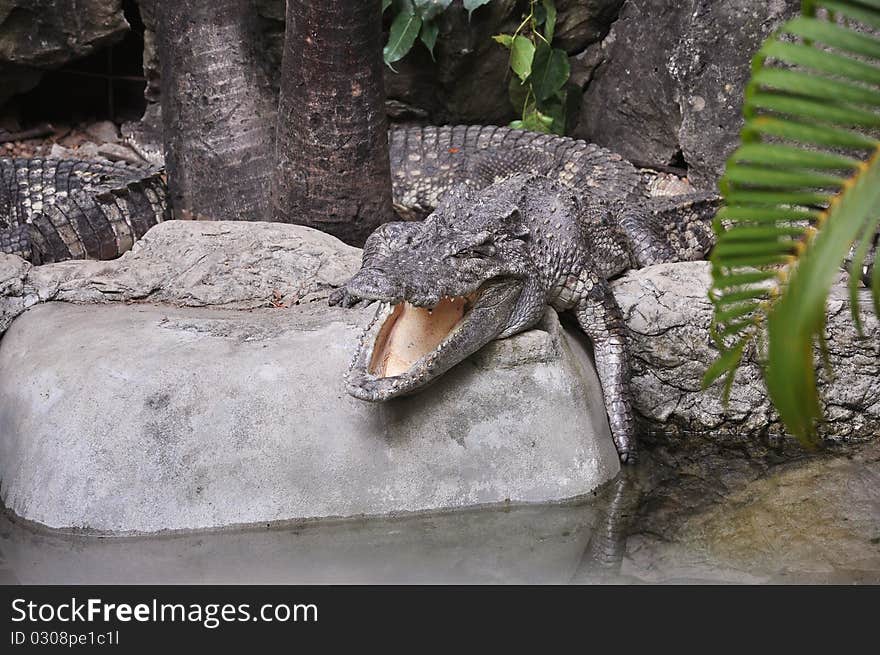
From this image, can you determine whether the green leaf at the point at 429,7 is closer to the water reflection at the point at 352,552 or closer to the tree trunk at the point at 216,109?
the tree trunk at the point at 216,109

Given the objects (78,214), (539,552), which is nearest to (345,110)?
(78,214)

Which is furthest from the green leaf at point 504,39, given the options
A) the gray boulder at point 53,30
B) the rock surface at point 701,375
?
the rock surface at point 701,375

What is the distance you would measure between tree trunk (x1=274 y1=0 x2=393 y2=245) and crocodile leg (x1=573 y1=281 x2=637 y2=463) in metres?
1.02

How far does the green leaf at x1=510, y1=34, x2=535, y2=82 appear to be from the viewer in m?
4.88

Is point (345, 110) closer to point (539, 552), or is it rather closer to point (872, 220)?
point (539, 552)

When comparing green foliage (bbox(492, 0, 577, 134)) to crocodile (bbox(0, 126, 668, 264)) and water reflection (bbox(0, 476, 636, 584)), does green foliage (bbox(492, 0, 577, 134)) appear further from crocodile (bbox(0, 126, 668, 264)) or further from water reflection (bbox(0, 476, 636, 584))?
water reflection (bbox(0, 476, 636, 584))

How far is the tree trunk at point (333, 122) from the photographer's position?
339 centimetres

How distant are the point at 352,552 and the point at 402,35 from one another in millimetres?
3155

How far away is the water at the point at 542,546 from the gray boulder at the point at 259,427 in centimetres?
6

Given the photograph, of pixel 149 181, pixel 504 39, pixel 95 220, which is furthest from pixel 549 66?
pixel 95 220

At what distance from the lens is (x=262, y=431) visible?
2584mm

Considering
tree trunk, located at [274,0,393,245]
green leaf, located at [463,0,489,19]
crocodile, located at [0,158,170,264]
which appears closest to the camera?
tree trunk, located at [274,0,393,245]

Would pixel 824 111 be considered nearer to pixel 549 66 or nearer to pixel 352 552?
pixel 352 552

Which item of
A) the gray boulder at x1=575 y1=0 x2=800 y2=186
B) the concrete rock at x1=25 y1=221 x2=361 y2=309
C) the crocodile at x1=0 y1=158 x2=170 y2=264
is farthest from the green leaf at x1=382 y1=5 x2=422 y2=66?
the concrete rock at x1=25 y1=221 x2=361 y2=309
